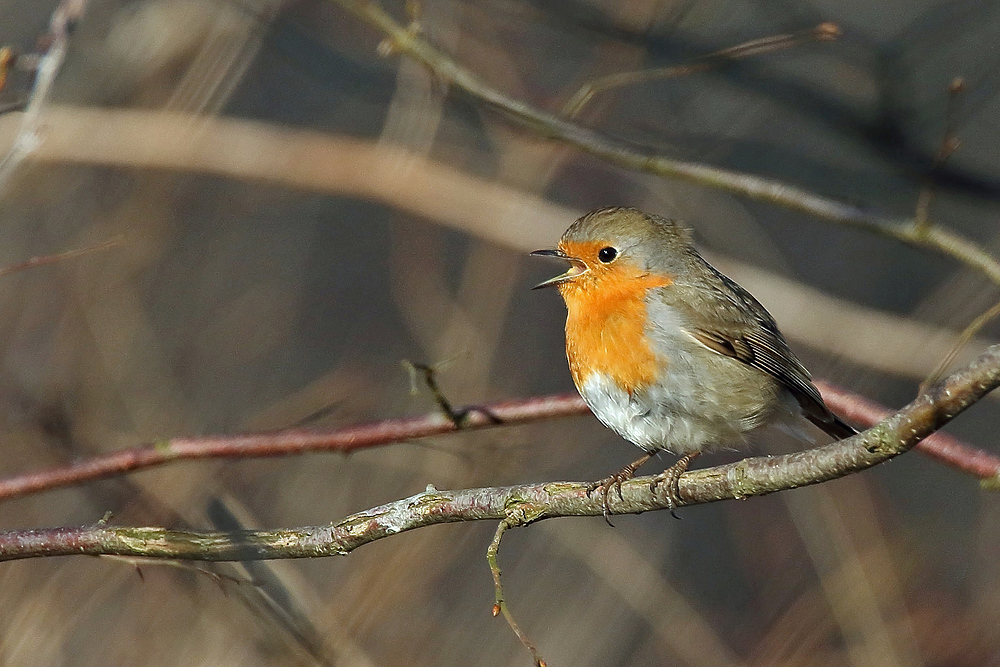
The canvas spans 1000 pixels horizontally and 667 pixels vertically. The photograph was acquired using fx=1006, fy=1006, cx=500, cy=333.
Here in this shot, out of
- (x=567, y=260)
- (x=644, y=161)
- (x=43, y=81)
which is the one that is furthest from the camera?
(x=644, y=161)

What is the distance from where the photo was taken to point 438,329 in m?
6.05

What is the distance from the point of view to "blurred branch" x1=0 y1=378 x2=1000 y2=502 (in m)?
3.07

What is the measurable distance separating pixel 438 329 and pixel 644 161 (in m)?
2.36

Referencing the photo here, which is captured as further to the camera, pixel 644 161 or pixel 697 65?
pixel 697 65

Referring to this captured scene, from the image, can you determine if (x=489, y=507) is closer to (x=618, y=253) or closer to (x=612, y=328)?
(x=612, y=328)

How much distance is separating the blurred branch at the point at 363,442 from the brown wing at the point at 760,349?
0.09m

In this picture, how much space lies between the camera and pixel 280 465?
18.1 feet

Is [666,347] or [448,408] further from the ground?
[666,347]

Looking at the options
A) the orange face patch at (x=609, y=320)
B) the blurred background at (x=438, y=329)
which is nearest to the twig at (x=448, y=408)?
the orange face patch at (x=609, y=320)

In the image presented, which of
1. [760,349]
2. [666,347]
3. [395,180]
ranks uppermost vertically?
[395,180]

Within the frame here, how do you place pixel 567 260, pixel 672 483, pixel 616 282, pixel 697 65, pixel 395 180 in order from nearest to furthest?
pixel 672 483 → pixel 616 282 → pixel 567 260 → pixel 697 65 → pixel 395 180

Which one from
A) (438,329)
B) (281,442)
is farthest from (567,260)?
(438,329)

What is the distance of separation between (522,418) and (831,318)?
197 centimetres

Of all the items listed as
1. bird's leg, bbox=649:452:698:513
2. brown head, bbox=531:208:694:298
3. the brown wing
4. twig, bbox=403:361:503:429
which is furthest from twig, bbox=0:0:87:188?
the brown wing
